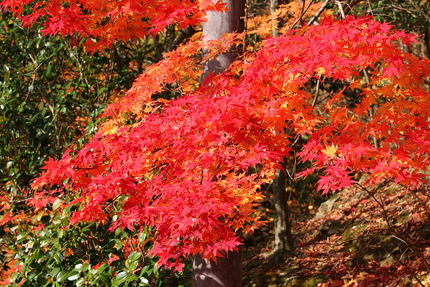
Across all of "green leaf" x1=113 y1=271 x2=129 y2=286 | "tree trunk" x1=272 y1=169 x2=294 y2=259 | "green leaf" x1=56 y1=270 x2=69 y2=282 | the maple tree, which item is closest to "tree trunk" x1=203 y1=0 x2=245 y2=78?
the maple tree

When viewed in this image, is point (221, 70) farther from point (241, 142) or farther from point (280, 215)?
point (280, 215)

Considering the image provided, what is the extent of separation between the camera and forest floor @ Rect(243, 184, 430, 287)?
541cm

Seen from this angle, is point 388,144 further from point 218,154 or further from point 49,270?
point 49,270

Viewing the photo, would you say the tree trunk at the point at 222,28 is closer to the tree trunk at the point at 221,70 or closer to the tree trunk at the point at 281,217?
the tree trunk at the point at 221,70

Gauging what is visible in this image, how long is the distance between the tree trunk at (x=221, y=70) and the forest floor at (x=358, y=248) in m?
1.46

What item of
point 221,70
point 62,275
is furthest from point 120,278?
point 221,70

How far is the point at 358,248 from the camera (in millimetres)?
6449

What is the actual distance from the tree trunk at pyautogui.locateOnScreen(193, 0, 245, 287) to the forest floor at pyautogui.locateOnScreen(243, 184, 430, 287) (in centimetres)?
146

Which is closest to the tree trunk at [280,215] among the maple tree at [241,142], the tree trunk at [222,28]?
the tree trunk at [222,28]

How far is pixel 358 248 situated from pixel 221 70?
3591 mm

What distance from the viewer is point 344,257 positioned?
6371 millimetres

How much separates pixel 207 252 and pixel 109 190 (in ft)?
2.96

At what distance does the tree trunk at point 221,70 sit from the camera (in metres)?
4.05

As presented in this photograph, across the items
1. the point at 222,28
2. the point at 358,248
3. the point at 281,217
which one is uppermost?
the point at 222,28
